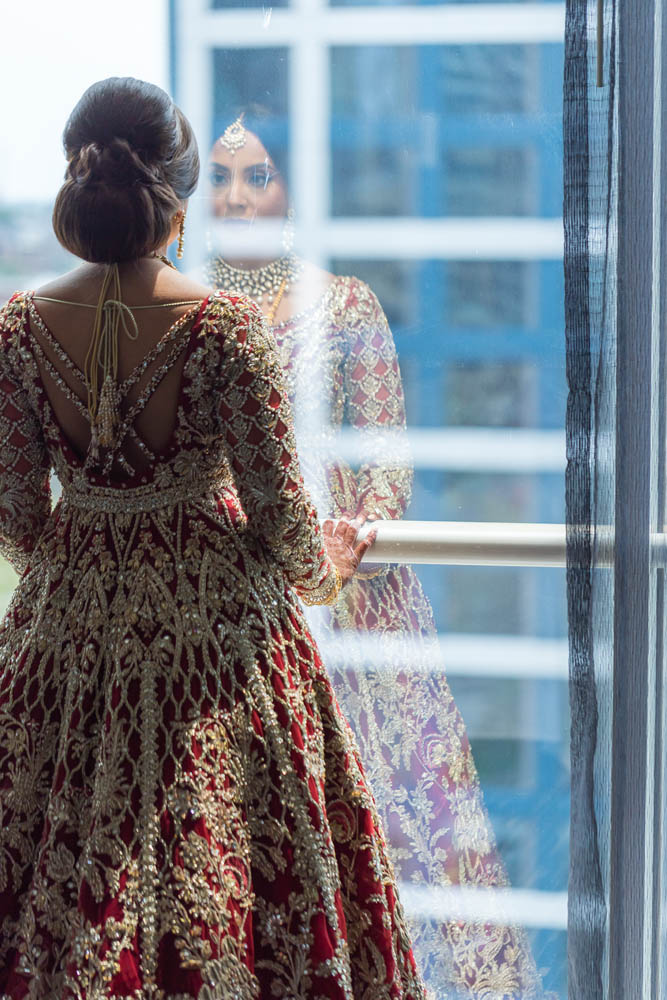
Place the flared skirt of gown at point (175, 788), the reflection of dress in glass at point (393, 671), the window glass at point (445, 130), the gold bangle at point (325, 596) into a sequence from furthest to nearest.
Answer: the reflection of dress in glass at point (393, 671), the window glass at point (445, 130), the gold bangle at point (325, 596), the flared skirt of gown at point (175, 788)

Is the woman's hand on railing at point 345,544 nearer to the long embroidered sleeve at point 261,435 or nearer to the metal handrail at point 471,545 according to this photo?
the metal handrail at point 471,545

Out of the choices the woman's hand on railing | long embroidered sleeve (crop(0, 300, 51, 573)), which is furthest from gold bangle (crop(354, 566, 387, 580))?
long embroidered sleeve (crop(0, 300, 51, 573))

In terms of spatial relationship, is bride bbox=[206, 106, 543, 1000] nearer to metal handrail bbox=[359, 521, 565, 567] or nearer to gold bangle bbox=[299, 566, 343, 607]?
metal handrail bbox=[359, 521, 565, 567]

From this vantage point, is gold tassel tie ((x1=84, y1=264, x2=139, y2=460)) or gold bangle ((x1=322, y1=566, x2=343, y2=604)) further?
gold bangle ((x1=322, y1=566, x2=343, y2=604))

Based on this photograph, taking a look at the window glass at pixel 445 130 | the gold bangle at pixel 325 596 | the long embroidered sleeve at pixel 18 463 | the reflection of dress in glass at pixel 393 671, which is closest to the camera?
the long embroidered sleeve at pixel 18 463

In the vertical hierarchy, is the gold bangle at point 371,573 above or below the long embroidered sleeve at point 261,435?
below

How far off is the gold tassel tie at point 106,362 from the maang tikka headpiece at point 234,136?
463 millimetres

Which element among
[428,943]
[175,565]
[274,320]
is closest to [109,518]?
[175,565]

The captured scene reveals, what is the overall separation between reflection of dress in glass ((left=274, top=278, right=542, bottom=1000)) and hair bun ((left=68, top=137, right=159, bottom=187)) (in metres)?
0.45

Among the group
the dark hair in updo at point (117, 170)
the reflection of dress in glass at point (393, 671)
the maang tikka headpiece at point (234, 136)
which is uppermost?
the maang tikka headpiece at point (234, 136)

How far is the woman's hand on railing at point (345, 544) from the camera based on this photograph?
4.95ft

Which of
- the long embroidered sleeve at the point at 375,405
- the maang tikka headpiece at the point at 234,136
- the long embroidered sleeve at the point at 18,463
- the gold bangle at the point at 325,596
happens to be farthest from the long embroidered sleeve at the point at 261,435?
the maang tikka headpiece at the point at 234,136

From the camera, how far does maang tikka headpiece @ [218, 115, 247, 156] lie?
1.55 metres

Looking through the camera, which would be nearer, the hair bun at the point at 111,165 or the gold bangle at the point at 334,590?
the hair bun at the point at 111,165
